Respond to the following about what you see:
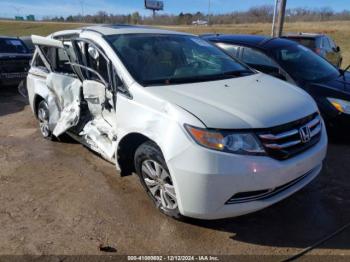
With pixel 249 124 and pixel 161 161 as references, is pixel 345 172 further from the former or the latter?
pixel 161 161

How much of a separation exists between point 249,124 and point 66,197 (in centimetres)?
213

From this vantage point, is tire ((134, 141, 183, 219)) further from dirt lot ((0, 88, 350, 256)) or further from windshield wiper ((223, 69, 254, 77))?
windshield wiper ((223, 69, 254, 77))

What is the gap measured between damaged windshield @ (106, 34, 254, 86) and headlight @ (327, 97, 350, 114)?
4.81 ft

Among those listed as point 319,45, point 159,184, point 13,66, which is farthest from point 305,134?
point 319,45

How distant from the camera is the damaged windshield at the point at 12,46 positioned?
33.6 feet

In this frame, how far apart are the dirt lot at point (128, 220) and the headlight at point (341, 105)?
634mm

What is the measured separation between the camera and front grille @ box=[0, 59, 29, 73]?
362 inches

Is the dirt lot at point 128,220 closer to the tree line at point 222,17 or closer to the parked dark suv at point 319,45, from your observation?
the parked dark suv at point 319,45

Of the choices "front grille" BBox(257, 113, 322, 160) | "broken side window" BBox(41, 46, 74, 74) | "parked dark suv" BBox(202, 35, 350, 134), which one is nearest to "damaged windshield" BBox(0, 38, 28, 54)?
"broken side window" BBox(41, 46, 74, 74)

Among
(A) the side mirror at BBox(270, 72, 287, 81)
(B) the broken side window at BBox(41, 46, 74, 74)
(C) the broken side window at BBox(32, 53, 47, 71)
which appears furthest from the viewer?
(C) the broken side window at BBox(32, 53, 47, 71)

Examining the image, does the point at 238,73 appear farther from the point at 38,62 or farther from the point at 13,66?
the point at 13,66

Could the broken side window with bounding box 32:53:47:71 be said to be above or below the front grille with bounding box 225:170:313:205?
above

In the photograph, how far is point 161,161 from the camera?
10.2 ft

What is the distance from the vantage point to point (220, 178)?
2.73 meters
